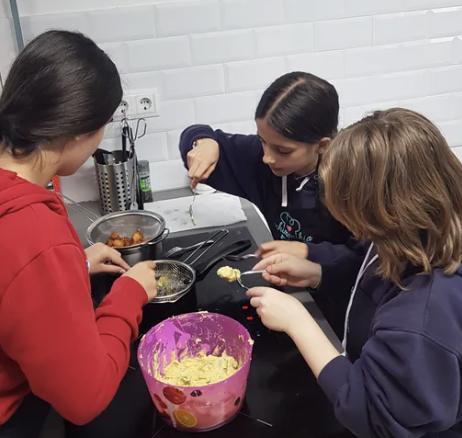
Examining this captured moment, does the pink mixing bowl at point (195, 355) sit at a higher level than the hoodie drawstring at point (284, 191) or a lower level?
lower

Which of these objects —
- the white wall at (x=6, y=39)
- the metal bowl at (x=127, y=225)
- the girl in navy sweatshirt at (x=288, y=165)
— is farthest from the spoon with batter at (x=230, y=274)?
the white wall at (x=6, y=39)

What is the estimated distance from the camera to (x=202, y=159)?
58.6 inches

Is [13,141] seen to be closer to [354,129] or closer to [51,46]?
[51,46]

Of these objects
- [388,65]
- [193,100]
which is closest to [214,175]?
[193,100]

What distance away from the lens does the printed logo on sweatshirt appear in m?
1.45

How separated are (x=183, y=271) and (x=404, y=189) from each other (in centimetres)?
55

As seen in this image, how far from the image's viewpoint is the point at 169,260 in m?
1.20

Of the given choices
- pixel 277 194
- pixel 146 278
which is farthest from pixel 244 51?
pixel 146 278

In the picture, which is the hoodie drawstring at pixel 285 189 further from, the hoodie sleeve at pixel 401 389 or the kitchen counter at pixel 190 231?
the hoodie sleeve at pixel 401 389

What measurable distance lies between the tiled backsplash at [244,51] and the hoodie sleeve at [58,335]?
1034mm

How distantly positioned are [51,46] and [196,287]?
63 centimetres

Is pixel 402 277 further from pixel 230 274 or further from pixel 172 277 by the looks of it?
pixel 172 277

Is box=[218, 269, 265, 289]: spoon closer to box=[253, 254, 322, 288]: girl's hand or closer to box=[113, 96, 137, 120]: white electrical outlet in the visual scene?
box=[253, 254, 322, 288]: girl's hand

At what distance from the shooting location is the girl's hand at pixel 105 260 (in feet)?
3.89
